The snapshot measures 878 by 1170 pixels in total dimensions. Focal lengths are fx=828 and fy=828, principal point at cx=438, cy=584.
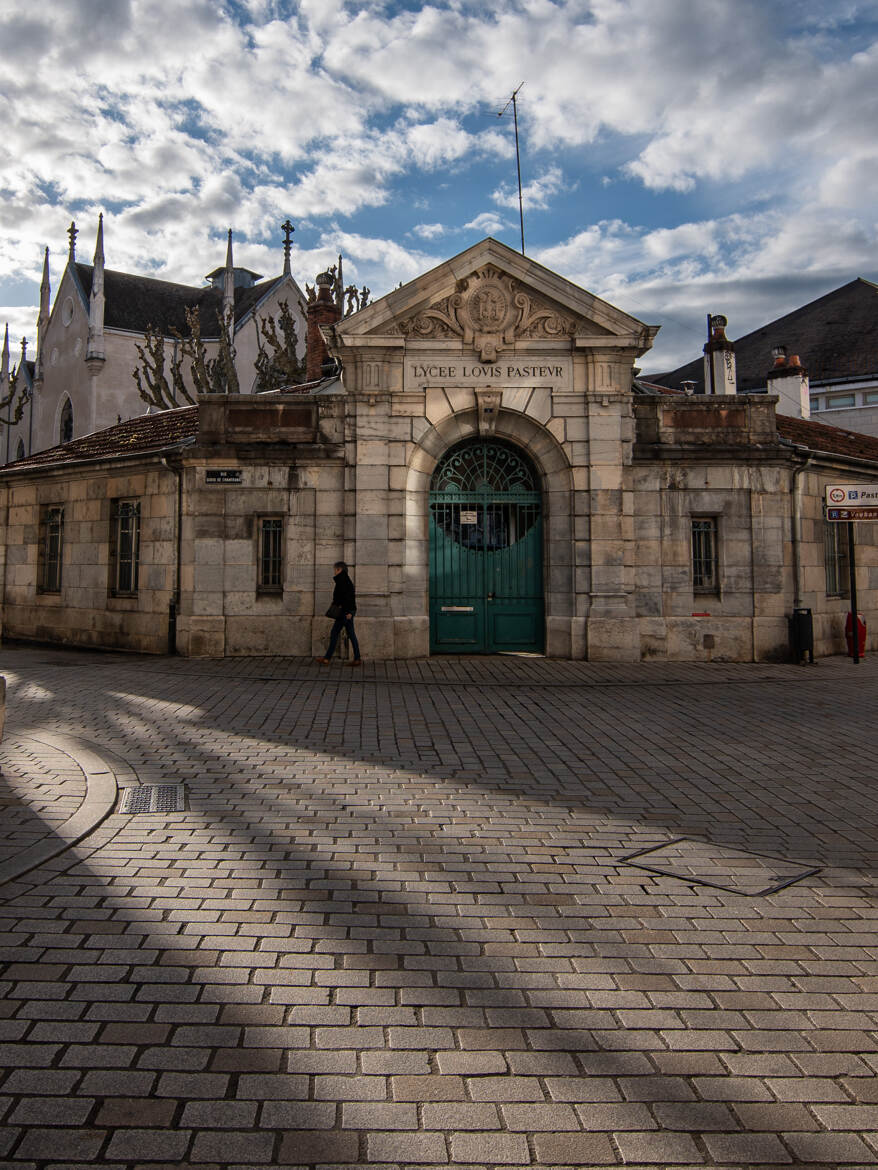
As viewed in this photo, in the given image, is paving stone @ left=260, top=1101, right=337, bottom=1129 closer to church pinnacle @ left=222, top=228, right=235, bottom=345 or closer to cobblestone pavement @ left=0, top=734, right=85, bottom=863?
cobblestone pavement @ left=0, top=734, right=85, bottom=863

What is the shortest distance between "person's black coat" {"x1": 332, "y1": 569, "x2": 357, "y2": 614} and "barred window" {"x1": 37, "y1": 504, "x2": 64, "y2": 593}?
791 cm

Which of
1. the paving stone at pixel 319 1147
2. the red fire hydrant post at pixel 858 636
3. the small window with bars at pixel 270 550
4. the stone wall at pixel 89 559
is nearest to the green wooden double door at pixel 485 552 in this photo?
the small window with bars at pixel 270 550

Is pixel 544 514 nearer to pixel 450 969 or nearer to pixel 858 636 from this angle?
pixel 858 636

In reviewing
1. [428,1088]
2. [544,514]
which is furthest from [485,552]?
[428,1088]

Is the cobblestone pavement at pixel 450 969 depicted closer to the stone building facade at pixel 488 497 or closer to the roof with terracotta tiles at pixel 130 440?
the stone building facade at pixel 488 497

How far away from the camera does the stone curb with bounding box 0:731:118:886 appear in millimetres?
4273

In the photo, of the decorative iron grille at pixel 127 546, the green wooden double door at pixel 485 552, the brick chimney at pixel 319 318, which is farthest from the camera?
the brick chimney at pixel 319 318

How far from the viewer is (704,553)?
1430 centimetres

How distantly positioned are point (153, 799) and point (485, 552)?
9419 mm

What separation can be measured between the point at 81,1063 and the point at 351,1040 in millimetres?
837

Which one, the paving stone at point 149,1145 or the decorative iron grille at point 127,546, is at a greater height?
the decorative iron grille at point 127,546

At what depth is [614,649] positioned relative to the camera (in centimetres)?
1355

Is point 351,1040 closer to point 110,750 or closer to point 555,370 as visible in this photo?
point 110,750

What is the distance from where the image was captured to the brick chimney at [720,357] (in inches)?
861
